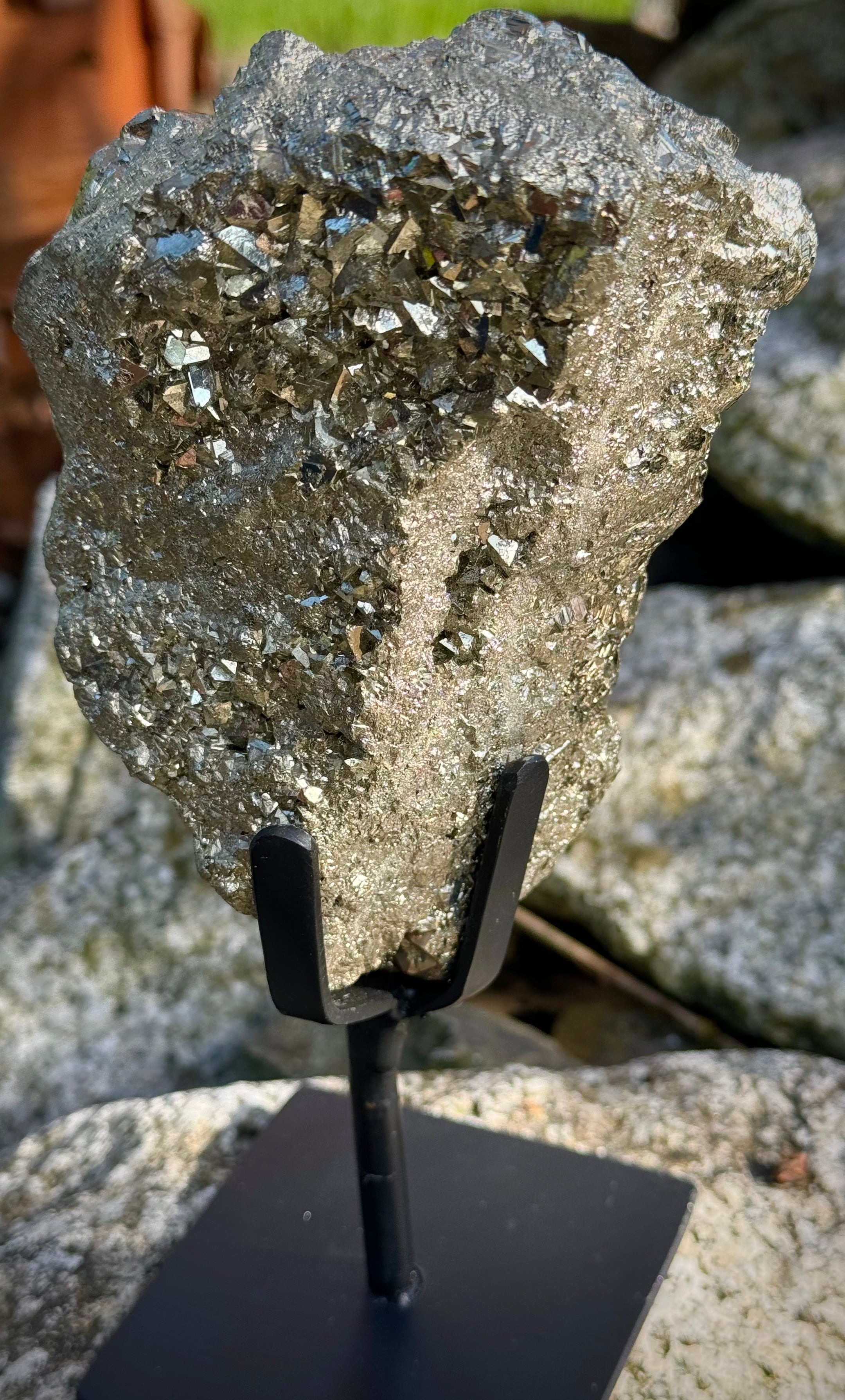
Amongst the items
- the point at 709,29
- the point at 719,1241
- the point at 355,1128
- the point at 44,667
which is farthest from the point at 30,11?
the point at 719,1241

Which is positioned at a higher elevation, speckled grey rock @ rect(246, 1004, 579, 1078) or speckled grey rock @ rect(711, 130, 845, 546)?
speckled grey rock @ rect(711, 130, 845, 546)

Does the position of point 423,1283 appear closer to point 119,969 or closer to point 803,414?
point 119,969

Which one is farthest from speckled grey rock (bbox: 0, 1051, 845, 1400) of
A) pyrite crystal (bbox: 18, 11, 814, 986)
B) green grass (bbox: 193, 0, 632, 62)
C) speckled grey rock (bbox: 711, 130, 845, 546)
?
green grass (bbox: 193, 0, 632, 62)

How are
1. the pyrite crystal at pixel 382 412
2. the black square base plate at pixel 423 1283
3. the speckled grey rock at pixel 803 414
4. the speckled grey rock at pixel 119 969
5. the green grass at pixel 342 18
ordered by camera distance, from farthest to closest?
the green grass at pixel 342 18 < the speckled grey rock at pixel 803 414 < the speckled grey rock at pixel 119 969 < the black square base plate at pixel 423 1283 < the pyrite crystal at pixel 382 412

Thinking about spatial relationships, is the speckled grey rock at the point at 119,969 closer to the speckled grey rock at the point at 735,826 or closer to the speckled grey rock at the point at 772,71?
the speckled grey rock at the point at 735,826

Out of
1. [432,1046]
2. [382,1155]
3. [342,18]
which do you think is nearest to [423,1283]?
[382,1155]

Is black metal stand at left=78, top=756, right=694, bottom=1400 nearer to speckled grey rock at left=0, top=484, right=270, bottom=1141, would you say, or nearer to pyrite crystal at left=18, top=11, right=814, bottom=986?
pyrite crystal at left=18, top=11, right=814, bottom=986

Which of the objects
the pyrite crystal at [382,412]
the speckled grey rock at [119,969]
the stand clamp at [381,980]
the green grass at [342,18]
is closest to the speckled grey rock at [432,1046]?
the speckled grey rock at [119,969]
